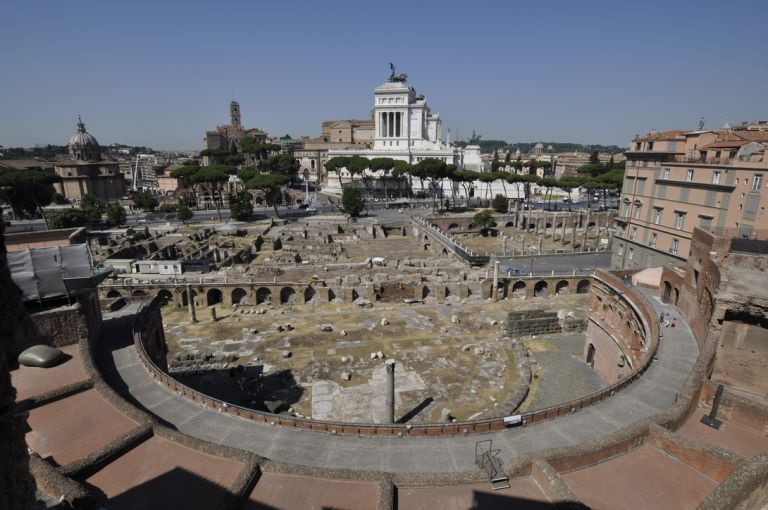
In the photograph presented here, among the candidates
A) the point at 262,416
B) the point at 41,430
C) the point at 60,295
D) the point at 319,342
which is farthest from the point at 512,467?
the point at 60,295

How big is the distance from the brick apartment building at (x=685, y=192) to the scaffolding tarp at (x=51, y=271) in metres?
31.3

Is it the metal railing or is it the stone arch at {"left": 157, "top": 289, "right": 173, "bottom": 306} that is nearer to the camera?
the metal railing

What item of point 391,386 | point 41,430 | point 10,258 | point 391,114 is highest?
point 391,114

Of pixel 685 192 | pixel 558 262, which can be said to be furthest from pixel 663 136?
pixel 558 262

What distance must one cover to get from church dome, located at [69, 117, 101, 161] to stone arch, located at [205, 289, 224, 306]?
80465mm

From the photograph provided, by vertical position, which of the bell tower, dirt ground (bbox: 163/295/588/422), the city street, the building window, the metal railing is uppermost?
the bell tower

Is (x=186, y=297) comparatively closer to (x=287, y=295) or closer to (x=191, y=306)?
(x=191, y=306)

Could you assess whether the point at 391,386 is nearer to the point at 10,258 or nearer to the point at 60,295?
the point at 60,295

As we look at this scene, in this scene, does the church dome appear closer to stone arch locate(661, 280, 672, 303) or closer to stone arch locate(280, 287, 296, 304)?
stone arch locate(280, 287, 296, 304)

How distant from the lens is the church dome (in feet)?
300

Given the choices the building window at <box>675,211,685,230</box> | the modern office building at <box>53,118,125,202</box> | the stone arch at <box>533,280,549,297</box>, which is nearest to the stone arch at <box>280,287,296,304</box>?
the stone arch at <box>533,280,549,297</box>

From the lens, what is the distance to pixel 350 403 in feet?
68.5

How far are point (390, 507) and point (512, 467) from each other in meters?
3.68

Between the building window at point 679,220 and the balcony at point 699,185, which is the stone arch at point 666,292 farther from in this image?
the building window at point 679,220
